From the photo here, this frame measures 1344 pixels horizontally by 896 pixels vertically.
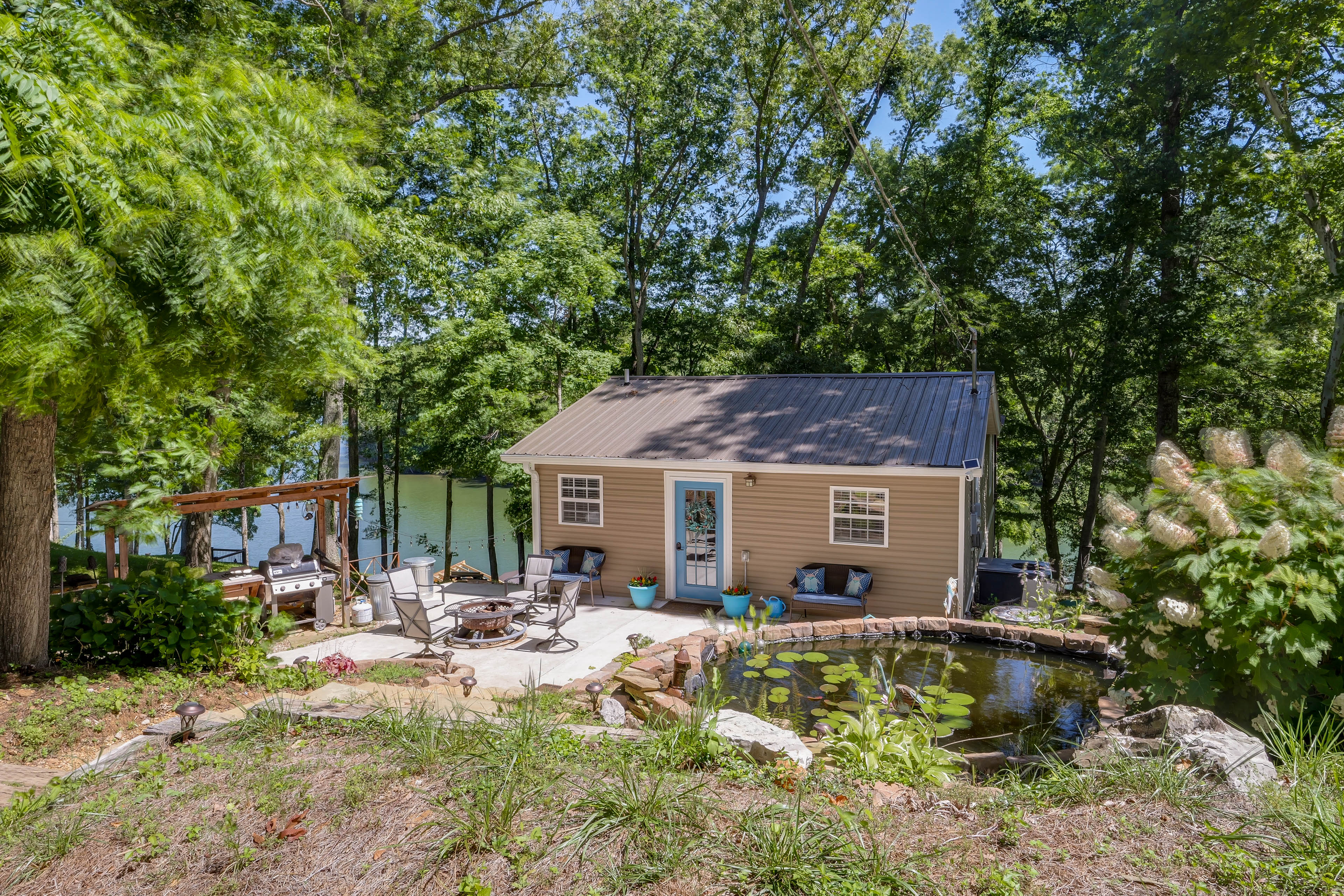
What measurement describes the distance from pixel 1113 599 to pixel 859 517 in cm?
519

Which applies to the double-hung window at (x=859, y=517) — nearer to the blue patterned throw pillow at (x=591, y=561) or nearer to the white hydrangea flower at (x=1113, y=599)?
the blue patterned throw pillow at (x=591, y=561)

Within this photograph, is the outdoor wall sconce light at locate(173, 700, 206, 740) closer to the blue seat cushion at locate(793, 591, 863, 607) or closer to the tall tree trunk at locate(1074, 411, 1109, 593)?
the blue seat cushion at locate(793, 591, 863, 607)

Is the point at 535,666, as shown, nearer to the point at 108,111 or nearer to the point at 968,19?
the point at 108,111

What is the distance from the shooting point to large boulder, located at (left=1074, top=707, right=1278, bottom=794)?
321cm

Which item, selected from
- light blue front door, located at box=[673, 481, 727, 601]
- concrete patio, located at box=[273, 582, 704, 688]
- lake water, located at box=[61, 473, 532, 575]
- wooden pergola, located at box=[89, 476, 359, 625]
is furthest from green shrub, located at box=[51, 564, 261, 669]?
lake water, located at box=[61, 473, 532, 575]

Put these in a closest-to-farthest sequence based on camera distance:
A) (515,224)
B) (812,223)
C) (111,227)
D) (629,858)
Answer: (629,858), (111,227), (515,224), (812,223)

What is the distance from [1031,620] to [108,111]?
9316 millimetres

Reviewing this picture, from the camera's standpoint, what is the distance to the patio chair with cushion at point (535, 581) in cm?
931

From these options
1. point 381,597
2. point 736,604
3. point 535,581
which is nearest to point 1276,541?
point 736,604

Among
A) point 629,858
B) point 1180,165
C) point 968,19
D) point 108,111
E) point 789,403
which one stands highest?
point 968,19

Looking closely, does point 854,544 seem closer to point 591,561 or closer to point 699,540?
point 699,540

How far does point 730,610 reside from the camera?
988 centimetres

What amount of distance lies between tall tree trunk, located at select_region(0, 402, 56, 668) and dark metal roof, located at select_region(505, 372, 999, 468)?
248 inches

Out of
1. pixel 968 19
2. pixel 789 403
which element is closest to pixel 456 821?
pixel 789 403
